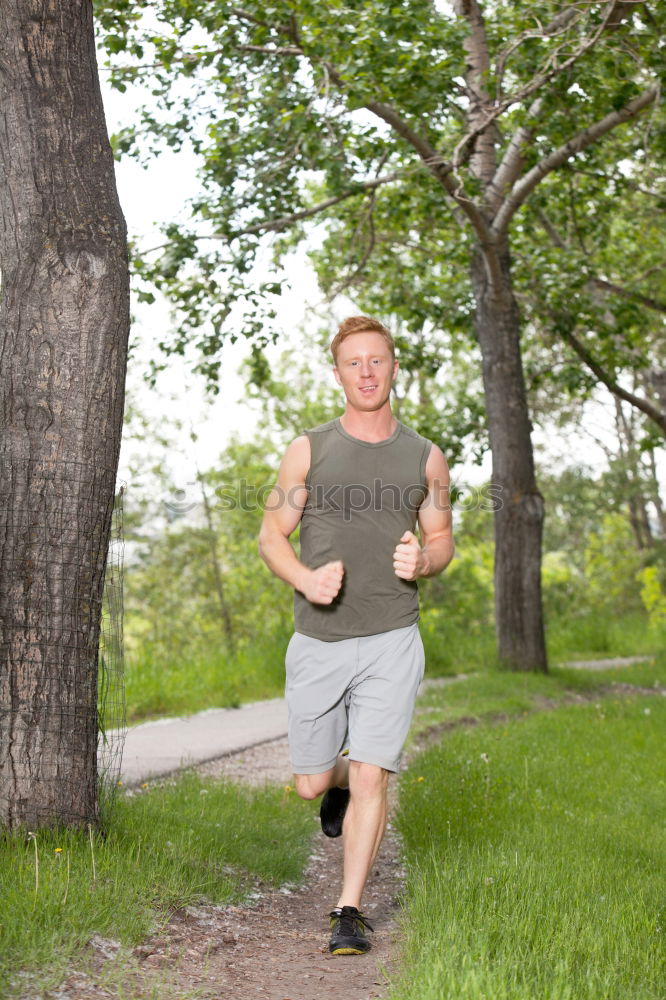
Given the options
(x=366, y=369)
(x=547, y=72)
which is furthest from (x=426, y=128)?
(x=366, y=369)

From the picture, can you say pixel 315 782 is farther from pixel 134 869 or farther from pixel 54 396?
pixel 54 396

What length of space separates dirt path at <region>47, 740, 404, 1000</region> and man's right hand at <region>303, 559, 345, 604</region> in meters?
1.28

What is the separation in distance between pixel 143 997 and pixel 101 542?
1899mm

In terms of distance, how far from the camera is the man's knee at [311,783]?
14.4 ft

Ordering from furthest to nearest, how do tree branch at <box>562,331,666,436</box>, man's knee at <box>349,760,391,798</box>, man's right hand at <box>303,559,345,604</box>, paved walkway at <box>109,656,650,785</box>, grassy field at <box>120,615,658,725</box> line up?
tree branch at <box>562,331,666,436</box> < grassy field at <box>120,615,658,725</box> < paved walkway at <box>109,656,650,785</box> < man's knee at <box>349,760,391,798</box> < man's right hand at <box>303,559,345,604</box>

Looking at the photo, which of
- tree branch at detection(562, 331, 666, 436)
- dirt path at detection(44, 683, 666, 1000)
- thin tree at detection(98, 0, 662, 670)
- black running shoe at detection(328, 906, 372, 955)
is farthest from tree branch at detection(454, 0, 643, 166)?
black running shoe at detection(328, 906, 372, 955)

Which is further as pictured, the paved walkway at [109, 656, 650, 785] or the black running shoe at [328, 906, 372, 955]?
the paved walkway at [109, 656, 650, 785]

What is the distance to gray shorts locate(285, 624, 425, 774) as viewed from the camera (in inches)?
164

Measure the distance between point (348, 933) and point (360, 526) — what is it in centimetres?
155

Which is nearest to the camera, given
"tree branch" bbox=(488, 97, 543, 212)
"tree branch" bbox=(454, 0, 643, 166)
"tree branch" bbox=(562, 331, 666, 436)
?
"tree branch" bbox=(454, 0, 643, 166)

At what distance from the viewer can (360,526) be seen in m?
4.25

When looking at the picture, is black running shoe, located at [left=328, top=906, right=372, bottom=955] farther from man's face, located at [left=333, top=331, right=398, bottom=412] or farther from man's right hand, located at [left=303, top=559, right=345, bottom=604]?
man's face, located at [left=333, top=331, right=398, bottom=412]

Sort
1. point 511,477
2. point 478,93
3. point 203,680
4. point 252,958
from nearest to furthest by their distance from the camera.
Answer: point 252,958 → point 478,93 → point 203,680 → point 511,477

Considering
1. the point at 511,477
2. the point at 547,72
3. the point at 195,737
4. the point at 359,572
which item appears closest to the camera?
the point at 359,572
